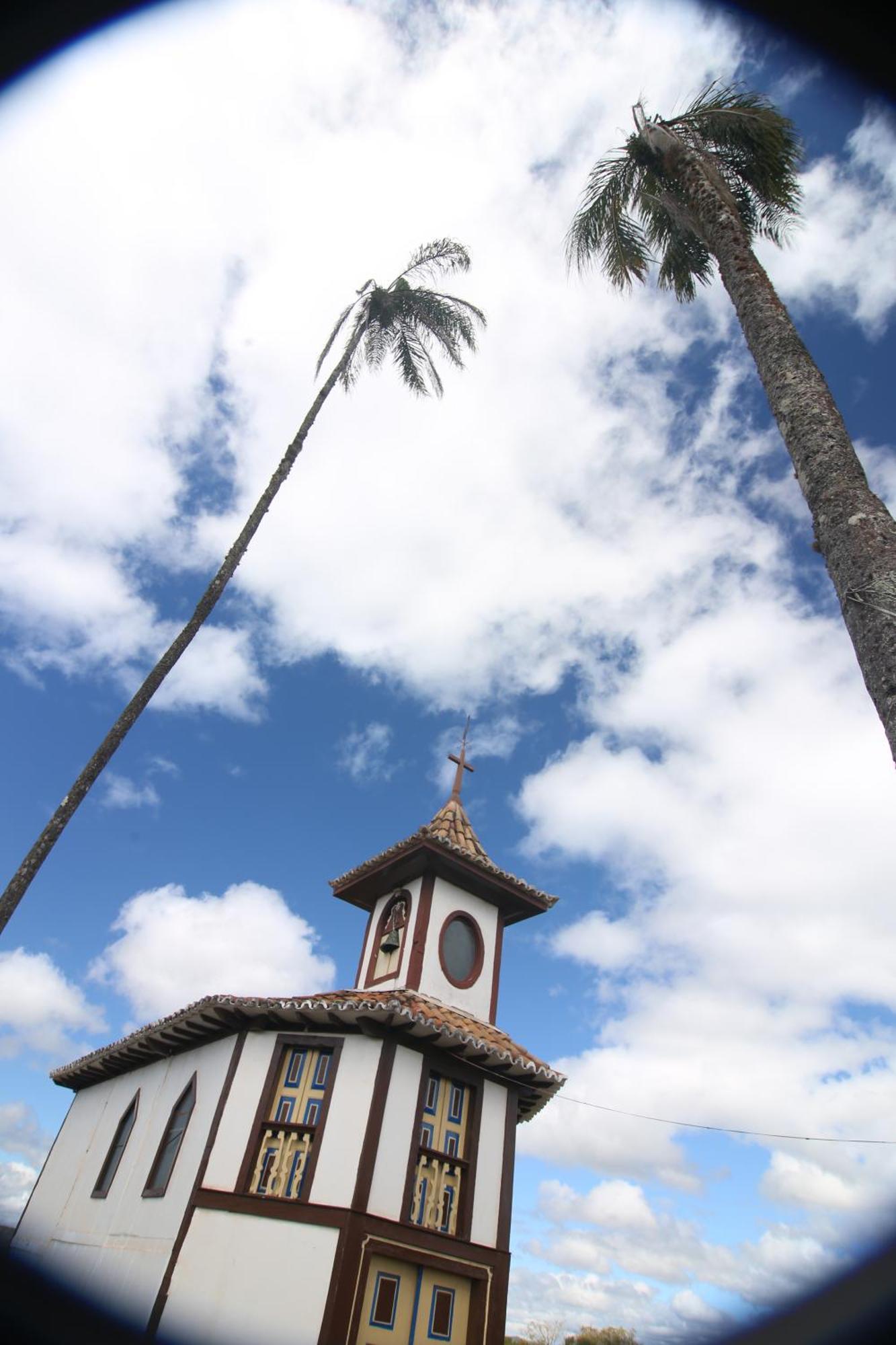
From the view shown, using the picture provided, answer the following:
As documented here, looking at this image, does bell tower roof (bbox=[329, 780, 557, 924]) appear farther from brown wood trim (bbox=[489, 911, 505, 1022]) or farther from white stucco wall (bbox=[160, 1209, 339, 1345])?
white stucco wall (bbox=[160, 1209, 339, 1345])

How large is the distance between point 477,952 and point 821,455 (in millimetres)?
11193

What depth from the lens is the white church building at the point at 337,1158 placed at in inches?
372

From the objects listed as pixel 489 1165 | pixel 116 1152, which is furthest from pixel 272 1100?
pixel 116 1152

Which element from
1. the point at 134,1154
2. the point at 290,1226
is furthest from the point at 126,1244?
the point at 290,1226

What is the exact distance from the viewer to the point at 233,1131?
35.3 ft

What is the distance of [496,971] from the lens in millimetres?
14250

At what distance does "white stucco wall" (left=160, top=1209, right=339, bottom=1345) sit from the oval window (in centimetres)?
469

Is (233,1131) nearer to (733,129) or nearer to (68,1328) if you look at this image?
(68,1328)

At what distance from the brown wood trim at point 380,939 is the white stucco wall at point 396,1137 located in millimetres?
2343

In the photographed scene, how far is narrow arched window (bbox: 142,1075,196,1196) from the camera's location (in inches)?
462

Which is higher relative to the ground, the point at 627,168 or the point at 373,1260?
the point at 627,168

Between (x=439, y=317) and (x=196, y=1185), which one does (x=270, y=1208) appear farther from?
(x=439, y=317)

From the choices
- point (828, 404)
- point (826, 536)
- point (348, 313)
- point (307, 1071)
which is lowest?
point (307, 1071)

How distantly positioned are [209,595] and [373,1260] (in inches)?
397
